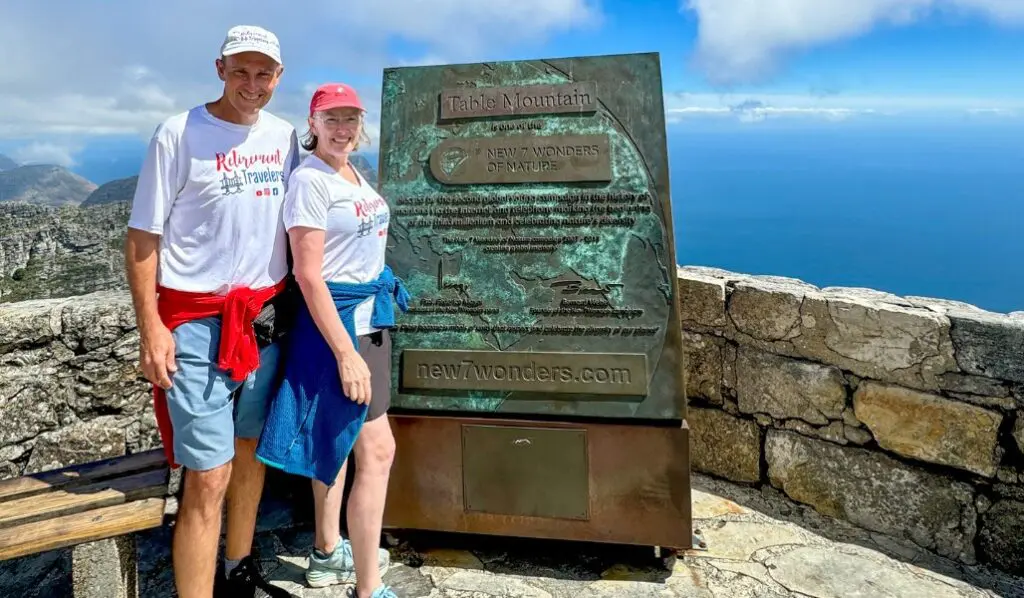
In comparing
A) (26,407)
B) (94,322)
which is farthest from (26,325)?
(26,407)

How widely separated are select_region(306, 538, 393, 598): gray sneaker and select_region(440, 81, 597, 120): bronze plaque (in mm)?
1853

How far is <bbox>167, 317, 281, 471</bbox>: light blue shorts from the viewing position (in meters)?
2.09

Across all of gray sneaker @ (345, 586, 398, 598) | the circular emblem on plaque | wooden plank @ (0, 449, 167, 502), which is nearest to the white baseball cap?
the circular emblem on plaque

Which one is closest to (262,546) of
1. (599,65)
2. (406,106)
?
(406,106)

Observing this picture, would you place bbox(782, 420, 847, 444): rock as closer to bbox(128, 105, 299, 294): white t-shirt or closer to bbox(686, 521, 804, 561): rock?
bbox(686, 521, 804, 561): rock

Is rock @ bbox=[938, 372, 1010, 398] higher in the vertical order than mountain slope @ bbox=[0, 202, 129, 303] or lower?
lower

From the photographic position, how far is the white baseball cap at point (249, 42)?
206 cm

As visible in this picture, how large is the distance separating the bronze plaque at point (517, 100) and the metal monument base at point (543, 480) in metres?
1.27

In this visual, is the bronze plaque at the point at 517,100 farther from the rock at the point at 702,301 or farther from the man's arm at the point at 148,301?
the man's arm at the point at 148,301

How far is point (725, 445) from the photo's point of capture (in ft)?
11.7

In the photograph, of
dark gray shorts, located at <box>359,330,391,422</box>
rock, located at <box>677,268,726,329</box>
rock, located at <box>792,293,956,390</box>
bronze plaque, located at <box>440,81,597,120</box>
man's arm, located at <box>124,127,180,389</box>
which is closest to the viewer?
man's arm, located at <box>124,127,180,389</box>

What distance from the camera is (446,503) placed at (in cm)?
284

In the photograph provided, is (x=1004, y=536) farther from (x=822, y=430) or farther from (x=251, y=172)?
(x=251, y=172)
